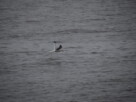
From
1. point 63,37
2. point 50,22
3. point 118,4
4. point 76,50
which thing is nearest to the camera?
point 76,50

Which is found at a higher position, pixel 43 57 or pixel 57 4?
pixel 57 4

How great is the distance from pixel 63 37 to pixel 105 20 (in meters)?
3.44

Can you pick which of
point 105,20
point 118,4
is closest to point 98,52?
point 105,20

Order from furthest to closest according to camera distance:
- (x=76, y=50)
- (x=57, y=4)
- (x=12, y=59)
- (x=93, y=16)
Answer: (x=57, y=4), (x=93, y=16), (x=76, y=50), (x=12, y=59)

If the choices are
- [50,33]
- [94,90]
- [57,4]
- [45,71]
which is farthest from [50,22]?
[94,90]

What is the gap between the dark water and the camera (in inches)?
352

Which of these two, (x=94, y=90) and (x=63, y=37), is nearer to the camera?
(x=94, y=90)

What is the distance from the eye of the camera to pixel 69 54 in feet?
37.9

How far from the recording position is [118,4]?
1903 cm

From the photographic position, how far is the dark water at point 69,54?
29.3 ft

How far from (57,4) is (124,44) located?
27.5ft

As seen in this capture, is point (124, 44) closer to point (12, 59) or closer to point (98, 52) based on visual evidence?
point (98, 52)

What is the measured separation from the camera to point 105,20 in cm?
1627

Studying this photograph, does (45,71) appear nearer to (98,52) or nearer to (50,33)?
(98,52)
